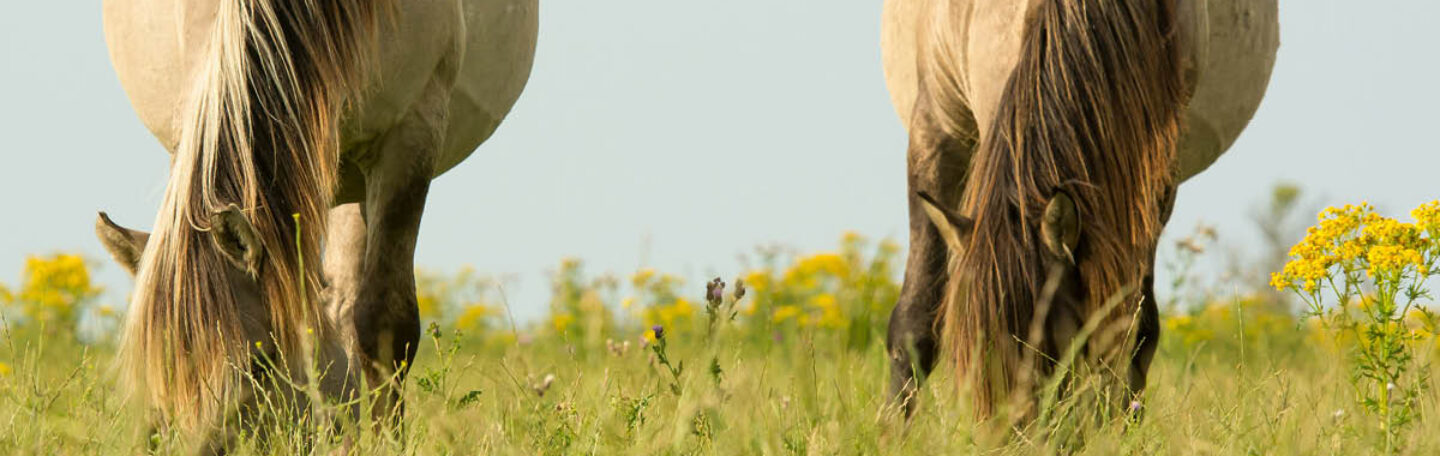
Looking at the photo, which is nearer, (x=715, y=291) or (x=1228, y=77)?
(x=715, y=291)

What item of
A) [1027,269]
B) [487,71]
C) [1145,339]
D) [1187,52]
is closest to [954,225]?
[1027,269]

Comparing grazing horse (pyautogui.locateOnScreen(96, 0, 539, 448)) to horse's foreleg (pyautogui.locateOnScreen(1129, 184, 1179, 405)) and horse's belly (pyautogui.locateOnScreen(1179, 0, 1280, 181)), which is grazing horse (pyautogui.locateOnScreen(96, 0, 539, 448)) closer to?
horse's foreleg (pyautogui.locateOnScreen(1129, 184, 1179, 405))

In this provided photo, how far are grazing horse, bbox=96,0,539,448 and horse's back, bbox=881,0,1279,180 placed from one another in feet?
5.19

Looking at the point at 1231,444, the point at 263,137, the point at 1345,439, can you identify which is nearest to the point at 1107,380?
the point at 1231,444

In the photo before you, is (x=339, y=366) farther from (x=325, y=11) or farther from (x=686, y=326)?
(x=686, y=326)

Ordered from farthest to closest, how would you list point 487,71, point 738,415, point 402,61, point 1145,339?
point 487,71, point 402,61, point 1145,339, point 738,415

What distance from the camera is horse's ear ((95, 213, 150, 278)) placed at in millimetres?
3379

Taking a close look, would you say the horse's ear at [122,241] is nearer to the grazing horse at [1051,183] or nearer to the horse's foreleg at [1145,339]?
the grazing horse at [1051,183]

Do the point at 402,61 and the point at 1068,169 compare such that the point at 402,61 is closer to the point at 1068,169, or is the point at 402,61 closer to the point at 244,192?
the point at 244,192

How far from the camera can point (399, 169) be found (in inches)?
165

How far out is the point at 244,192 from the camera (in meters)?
3.30

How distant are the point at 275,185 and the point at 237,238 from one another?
0.80ft

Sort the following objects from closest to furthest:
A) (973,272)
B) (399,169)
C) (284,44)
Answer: (973,272)
(284,44)
(399,169)

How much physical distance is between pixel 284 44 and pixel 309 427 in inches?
39.4
